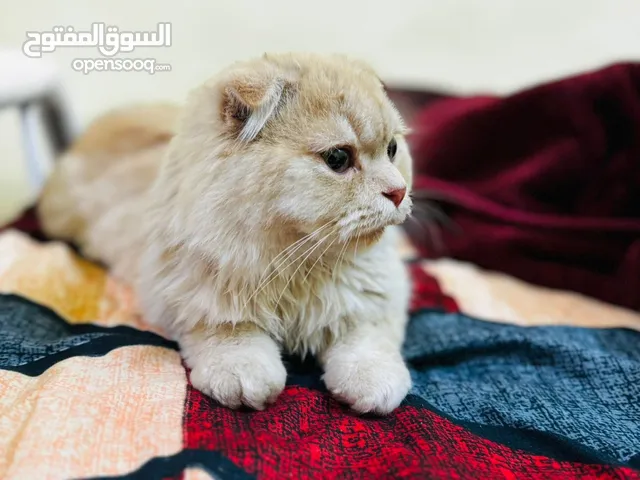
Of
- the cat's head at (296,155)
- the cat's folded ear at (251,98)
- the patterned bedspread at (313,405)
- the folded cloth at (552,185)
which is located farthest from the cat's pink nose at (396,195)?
the folded cloth at (552,185)

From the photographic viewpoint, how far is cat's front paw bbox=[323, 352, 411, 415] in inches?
33.2

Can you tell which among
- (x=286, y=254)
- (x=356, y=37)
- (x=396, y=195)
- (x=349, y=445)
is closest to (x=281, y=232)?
(x=286, y=254)

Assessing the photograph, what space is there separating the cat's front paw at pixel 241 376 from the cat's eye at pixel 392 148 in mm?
388

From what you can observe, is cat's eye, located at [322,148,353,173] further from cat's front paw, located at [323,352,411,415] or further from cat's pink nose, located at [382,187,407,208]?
cat's front paw, located at [323,352,411,415]

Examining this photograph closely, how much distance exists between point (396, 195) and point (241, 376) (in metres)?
0.36

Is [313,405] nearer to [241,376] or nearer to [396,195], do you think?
[241,376]

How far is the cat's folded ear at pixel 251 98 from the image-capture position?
0.82 meters

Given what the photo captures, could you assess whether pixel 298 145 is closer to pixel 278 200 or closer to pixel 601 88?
pixel 278 200

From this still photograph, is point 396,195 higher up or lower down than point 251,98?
lower down

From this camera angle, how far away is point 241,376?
82cm

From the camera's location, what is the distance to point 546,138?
1.55m

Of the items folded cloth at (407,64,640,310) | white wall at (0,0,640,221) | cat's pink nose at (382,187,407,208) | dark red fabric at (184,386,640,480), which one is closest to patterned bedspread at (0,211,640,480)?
dark red fabric at (184,386,640,480)

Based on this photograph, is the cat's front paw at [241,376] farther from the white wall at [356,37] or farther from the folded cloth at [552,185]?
the white wall at [356,37]

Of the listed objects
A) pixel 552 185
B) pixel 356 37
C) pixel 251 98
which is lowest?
pixel 552 185
